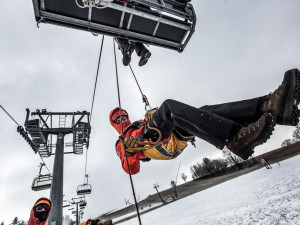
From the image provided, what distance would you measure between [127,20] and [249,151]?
3.60 meters

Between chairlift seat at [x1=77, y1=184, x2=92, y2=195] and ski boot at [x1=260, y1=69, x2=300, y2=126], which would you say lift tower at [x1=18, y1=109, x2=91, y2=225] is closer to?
chairlift seat at [x1=77, y1=184, x2=92, y2=195]

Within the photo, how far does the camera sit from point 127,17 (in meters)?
3.86

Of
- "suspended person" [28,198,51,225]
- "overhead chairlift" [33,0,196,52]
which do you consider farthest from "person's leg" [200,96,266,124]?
"suspended person" [28,198,51,225]

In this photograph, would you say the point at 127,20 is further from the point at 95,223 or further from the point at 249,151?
the point at 95,223

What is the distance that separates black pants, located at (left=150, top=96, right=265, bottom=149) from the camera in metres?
1.83

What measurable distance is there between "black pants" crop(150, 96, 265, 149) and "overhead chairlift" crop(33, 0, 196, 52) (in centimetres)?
244

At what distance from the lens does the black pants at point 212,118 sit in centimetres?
183

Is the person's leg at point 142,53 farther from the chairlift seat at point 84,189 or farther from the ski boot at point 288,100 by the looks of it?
the chairlift seat at point 84,189

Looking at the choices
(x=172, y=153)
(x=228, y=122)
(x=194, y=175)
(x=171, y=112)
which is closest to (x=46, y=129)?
(x=172, y=153)

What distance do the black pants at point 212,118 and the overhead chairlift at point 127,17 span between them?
2.44 metres

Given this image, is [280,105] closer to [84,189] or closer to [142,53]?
[142,53]

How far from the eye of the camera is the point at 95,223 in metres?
3.62

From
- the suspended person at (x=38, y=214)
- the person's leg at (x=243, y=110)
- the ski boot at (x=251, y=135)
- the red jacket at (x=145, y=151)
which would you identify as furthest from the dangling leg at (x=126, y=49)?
the suspended person at (x=38, y=214)

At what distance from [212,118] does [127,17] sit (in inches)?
125
